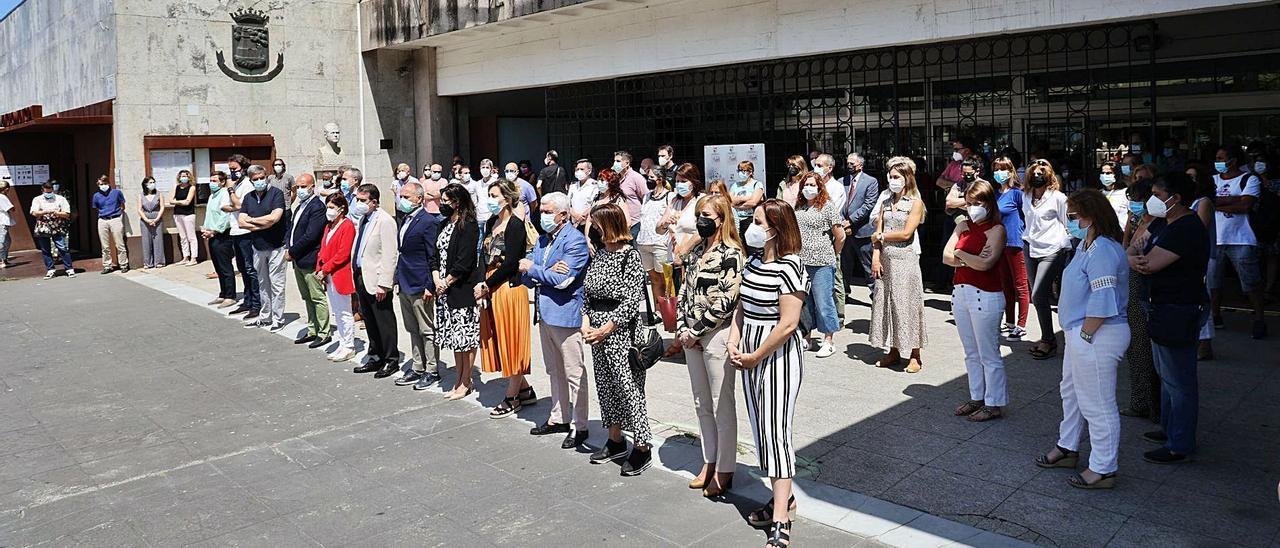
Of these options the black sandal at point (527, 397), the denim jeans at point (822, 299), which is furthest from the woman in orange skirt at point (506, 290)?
the denim jeans at point (822, 299)

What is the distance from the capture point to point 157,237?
696 inches

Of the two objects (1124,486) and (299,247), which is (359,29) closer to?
(299,247)

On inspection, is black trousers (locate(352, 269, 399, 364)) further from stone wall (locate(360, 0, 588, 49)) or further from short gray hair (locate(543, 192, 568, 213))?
stone wall (locate(360, 0, 588, 49))

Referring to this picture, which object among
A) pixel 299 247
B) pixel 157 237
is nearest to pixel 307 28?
pixel 157 237

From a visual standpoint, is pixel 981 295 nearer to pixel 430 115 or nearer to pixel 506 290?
pixel 506 290

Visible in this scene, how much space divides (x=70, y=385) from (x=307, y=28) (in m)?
12.6

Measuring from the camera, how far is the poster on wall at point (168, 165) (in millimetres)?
18266

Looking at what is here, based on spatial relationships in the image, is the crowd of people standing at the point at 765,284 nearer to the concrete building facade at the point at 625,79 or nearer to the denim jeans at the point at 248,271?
the denim jeans at the point at 248,271

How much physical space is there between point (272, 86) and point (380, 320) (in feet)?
41.9

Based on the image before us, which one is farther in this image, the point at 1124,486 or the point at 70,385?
the point at 70,385

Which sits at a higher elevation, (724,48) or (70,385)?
(724,48)

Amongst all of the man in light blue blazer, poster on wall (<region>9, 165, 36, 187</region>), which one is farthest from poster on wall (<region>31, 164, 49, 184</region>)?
the man in light blue blazer

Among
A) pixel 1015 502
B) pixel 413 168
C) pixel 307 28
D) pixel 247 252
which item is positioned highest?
pixel 307 28

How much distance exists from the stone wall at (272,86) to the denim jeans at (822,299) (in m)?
14.2
